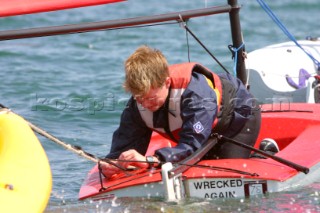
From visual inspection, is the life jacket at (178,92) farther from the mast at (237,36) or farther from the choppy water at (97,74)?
the mast at (237,36)

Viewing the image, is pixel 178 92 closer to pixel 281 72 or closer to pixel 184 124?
pixel 184 124

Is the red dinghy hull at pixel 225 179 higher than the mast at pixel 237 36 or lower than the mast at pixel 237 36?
lower

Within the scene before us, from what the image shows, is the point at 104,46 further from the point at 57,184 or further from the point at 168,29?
the point at 57,184

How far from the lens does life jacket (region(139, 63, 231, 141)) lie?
396 cm

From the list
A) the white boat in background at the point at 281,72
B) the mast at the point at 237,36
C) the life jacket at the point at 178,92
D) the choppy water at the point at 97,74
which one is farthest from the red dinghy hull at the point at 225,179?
the white boat in background at the point at 281,72

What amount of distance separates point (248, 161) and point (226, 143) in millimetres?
223

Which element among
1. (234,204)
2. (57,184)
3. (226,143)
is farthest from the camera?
(57,184)

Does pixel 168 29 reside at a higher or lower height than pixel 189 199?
higher

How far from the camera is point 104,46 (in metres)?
9.25

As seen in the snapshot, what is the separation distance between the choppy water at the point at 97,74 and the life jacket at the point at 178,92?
39cm

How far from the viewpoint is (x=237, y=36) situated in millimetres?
4996

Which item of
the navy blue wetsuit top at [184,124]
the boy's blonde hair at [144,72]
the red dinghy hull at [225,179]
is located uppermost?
the boy's blonde hair at [144,72]

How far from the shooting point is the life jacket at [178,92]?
396 centimetres

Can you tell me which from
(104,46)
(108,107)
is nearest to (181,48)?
(104,46)
